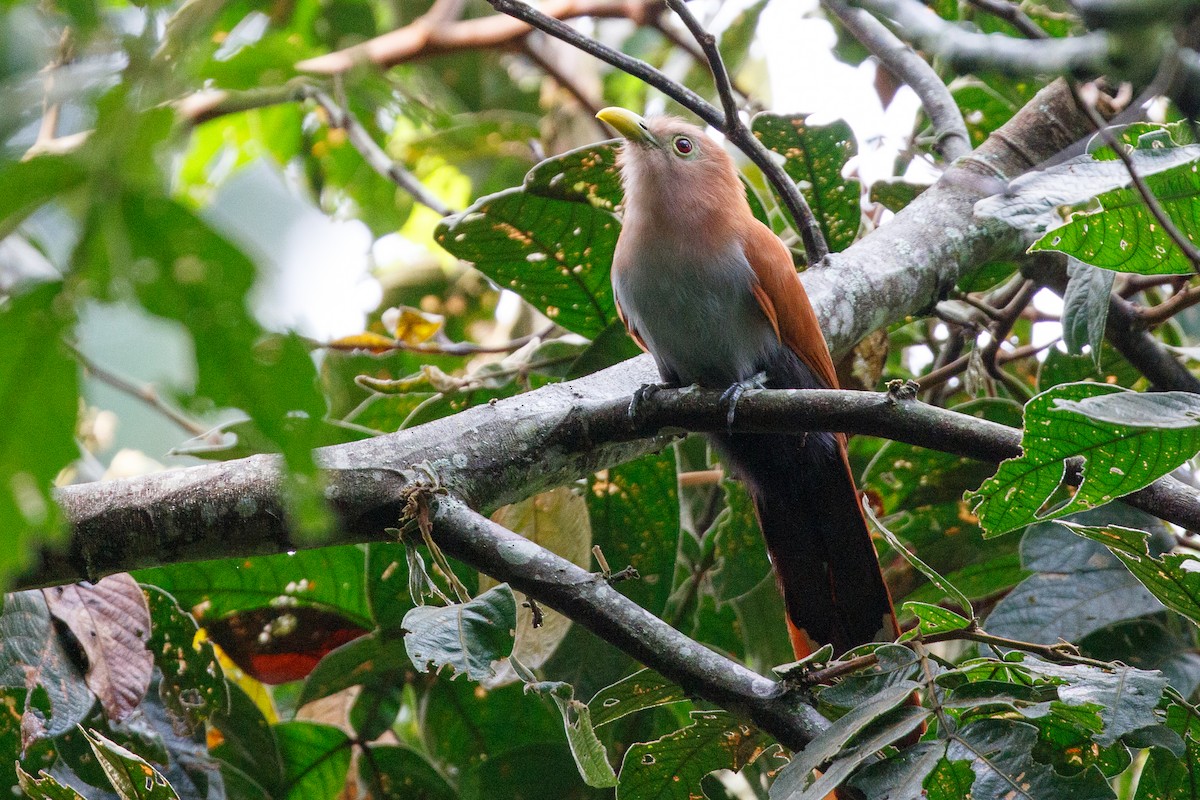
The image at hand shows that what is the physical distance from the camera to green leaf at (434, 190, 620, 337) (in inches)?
95.9

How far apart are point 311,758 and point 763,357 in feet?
4.74

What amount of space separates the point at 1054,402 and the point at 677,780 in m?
0.90

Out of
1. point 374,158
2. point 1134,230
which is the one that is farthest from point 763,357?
point 374,158

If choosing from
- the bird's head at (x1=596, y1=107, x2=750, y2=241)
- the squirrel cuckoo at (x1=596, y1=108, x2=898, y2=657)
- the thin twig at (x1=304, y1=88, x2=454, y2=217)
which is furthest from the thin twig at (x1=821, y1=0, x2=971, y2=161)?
the thin twig at (x1=304, y1=88, x2=454, y2=217)

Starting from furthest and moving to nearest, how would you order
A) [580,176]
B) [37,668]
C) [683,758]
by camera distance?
[580,176] → [37,668] → [683,758]

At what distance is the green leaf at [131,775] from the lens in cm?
163

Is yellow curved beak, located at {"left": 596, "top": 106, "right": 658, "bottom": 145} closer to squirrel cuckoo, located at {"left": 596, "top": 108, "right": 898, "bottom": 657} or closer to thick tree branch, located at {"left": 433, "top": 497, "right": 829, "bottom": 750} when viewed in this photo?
squirrel cuckoo, located at {"left": 596, "top": 108, "right": 898, "bottom": 657}

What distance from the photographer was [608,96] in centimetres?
483

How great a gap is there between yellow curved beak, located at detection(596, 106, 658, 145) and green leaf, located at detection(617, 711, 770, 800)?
5.48 feet

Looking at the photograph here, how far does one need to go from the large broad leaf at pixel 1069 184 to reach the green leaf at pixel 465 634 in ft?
3.30

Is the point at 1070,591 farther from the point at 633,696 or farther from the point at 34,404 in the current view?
the point at 34,404

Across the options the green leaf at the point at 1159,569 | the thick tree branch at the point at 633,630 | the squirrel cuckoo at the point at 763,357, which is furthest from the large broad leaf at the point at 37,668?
the green leaf at the point at 1159,569

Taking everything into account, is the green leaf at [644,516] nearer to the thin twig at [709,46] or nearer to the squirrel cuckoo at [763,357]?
the squirrel cuckoo at [763,357]

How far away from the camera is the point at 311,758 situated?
2385 millimetres
